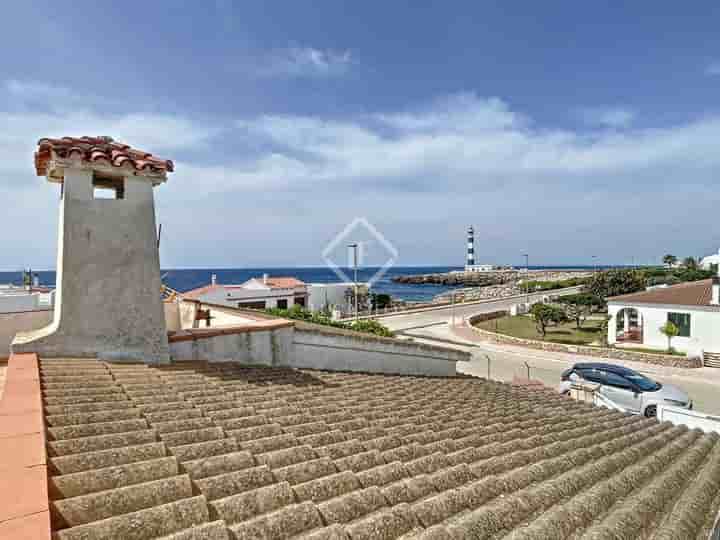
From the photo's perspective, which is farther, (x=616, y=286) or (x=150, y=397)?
(x=616, y=286)

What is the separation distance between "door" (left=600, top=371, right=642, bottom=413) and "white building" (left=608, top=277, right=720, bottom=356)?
1070cm

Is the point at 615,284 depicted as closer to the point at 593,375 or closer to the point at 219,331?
the point at 593,375

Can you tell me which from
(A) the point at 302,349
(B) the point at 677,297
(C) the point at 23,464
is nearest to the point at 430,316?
(B) the point at 677,297

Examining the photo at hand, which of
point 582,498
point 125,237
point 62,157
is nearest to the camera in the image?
point 582,498

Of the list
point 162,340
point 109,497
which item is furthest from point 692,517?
point 162,340

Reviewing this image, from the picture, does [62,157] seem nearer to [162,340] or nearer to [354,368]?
[162,340]

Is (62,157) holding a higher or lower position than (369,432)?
higher

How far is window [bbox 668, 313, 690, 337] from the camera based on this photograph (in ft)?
73.6

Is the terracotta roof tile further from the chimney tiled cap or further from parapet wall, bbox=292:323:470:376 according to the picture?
the chimney tiled cap

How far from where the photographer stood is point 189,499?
218cm

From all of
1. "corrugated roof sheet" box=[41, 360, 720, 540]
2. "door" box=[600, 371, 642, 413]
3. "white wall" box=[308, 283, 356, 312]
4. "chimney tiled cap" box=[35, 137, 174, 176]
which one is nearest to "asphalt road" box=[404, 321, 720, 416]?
"door" box=[600, 371, 642, 413]

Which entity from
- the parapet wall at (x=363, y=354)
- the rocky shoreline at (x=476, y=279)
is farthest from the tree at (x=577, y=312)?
the rocky shoreline at (x=476, y=279)

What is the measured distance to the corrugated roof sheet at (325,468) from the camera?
220 centimetres

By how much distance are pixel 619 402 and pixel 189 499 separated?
46.4 ft
